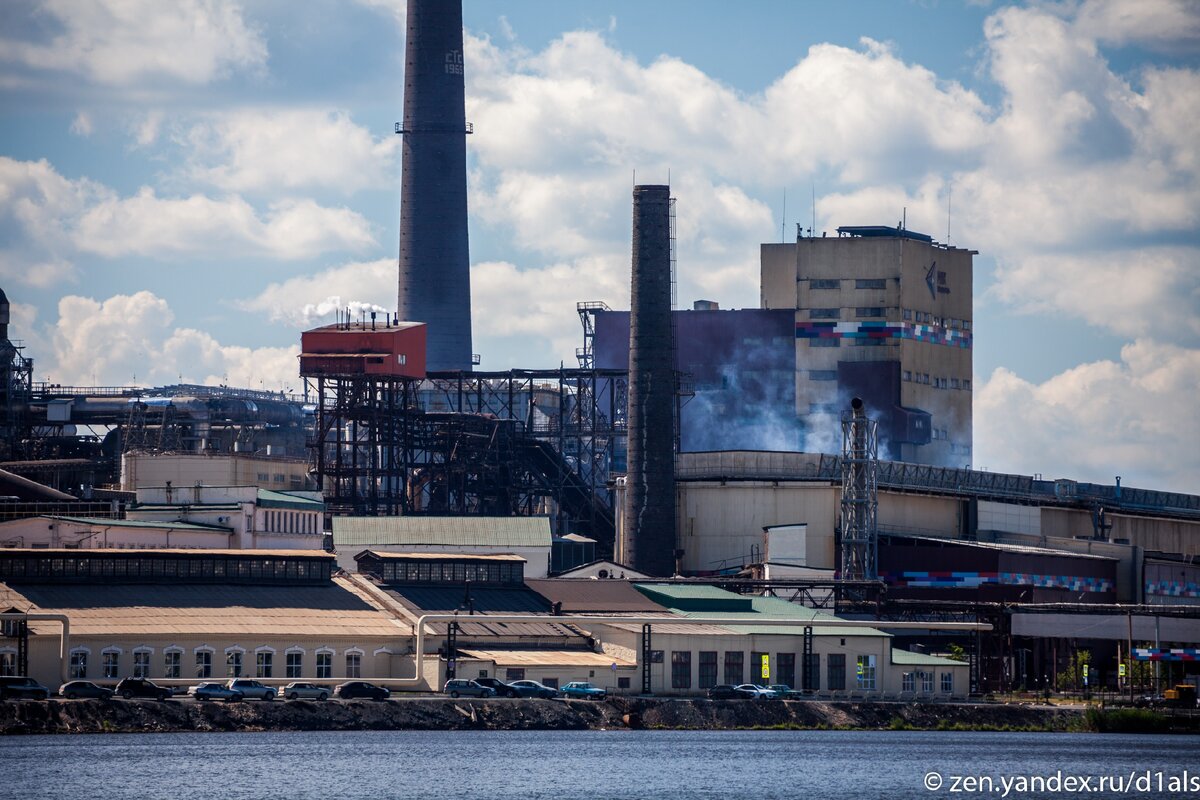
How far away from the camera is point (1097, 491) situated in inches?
5955

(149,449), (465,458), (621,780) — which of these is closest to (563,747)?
(621,780)

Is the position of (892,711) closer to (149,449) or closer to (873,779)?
(873,779)

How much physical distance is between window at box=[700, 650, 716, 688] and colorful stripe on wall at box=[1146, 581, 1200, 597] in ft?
134

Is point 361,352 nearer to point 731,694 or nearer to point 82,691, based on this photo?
point 731,694

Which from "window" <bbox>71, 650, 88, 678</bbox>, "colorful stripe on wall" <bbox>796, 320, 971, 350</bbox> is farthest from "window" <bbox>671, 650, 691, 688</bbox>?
"colorful stripe on wall" <bbox>796, 320, 971, 350</bbox>

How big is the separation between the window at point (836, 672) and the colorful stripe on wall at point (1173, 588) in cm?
3525

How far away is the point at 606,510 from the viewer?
13250 centimetres

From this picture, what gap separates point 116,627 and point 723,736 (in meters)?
24.4

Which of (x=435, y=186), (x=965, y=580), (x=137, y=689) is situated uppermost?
(x=435, y=186)

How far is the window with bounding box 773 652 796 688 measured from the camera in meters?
94.9

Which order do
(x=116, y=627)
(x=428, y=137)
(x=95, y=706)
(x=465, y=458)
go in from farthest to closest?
(x=428, y=137)
(x=465, y=458)
(x=116, y=627)
(x=95, y=706)

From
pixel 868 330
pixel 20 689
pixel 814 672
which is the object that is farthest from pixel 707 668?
pixel 868 330

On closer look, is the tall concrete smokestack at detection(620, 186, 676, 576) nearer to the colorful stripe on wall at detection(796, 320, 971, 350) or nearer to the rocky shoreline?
the rocky shoreline

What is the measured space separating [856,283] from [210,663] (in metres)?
82.5
